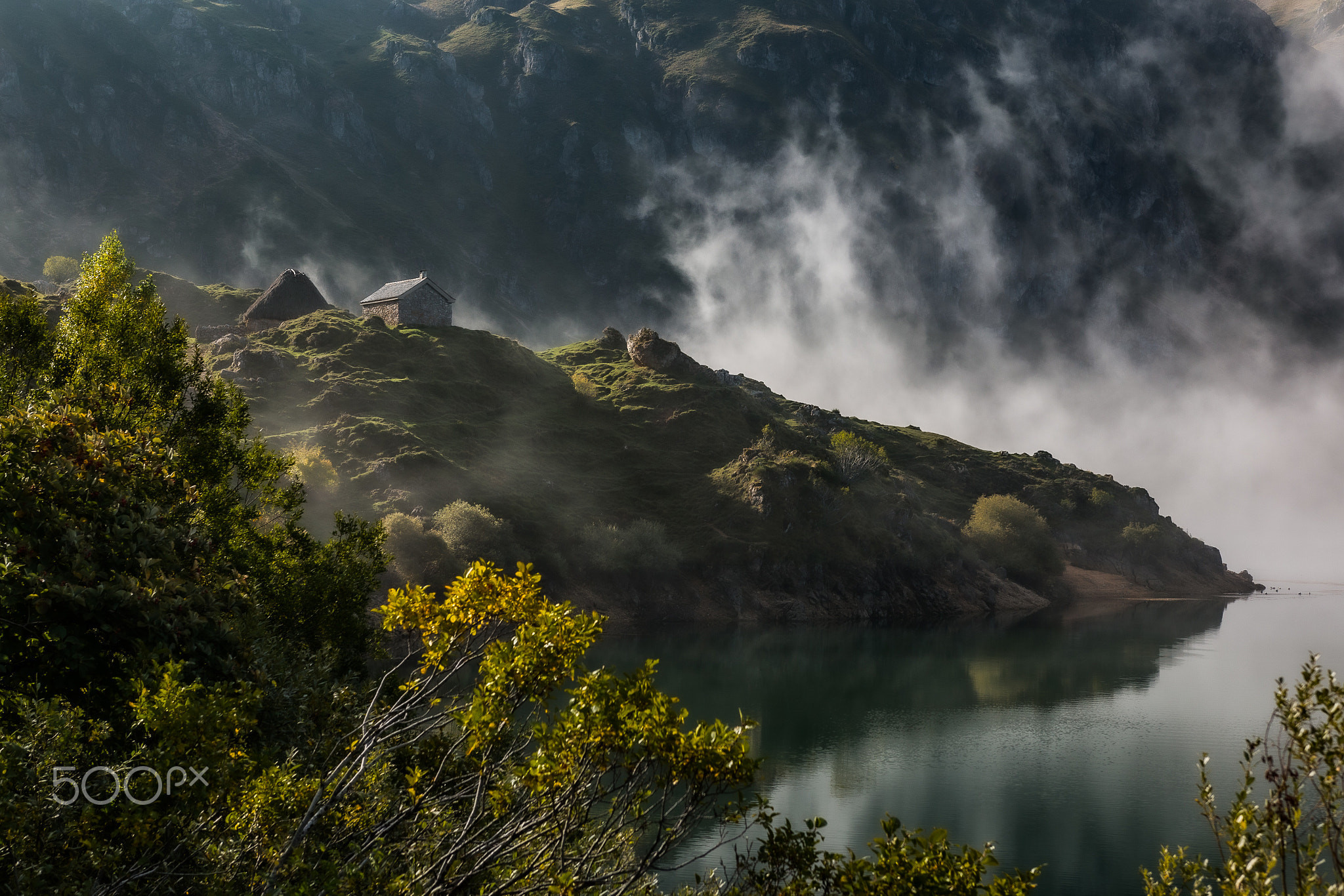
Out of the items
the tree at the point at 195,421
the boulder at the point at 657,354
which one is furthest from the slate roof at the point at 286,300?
the tree at the point at 195,421

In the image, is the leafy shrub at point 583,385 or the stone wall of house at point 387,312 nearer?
the stone wall of house at point 387,312

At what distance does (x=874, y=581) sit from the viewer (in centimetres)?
9700

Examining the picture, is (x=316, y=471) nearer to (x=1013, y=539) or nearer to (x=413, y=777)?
(x=413, y=777)

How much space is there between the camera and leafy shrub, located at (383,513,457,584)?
206 ft

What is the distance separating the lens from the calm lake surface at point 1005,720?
27984 millimetres

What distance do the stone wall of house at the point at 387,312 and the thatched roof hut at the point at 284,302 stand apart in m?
6.80

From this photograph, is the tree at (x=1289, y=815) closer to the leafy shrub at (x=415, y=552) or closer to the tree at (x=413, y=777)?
the tree at (x=413, y=777)

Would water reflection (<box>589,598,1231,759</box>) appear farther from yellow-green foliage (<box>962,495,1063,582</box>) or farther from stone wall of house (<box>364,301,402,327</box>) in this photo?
stone wall of house (<box>364,301,402,327</box>)

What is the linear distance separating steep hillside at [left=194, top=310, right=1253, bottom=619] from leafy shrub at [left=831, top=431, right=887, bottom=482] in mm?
307

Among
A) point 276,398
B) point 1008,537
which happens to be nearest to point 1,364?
point 276,398

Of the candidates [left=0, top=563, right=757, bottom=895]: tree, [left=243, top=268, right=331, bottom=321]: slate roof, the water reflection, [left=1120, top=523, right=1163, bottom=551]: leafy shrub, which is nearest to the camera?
[left=0, top=563, right=757, bottom=895]: tree

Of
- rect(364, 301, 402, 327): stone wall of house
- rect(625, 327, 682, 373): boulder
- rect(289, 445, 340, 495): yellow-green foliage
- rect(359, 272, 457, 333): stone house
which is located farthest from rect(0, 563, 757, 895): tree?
rect(625, 327, 682, 373): boulder

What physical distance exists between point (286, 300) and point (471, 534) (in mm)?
58019

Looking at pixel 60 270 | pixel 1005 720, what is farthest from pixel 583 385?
pixel 1005 720
